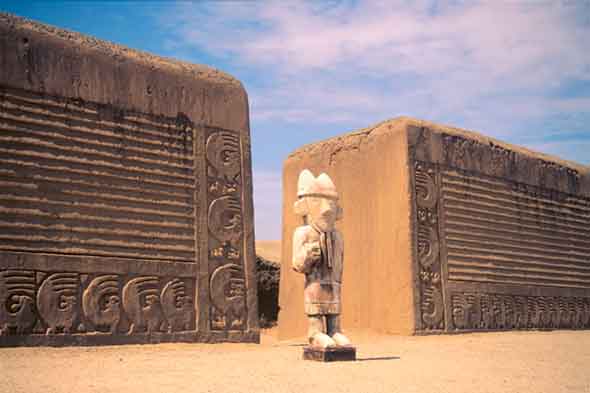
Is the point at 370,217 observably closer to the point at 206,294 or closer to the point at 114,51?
the point at 206,294

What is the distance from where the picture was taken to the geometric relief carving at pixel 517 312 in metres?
12.0

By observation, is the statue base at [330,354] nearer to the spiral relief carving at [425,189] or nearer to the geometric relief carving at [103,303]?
the geometric relief carving at [103,303]

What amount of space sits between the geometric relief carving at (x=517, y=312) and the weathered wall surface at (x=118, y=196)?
4034mm

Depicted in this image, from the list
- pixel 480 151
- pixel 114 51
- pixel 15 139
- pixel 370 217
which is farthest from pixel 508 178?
pixel 15 139

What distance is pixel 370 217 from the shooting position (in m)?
12.0

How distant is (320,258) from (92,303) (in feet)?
9.17

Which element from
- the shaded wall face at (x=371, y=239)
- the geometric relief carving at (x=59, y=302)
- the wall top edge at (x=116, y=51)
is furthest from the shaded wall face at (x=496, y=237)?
the geometric relief carving at (x=59, y=302)

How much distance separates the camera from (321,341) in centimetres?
716

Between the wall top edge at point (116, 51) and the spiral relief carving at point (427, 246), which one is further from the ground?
the wall top edge at point (116, 51)

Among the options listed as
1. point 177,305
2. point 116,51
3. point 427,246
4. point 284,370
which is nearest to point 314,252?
point 284,370

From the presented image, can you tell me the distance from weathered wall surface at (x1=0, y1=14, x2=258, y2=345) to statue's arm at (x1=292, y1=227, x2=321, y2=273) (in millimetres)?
2258

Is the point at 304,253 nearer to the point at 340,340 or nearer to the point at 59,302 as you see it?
the point at 340,340

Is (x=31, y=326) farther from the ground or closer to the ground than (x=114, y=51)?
closer to the ground

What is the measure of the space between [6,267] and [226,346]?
2793mm
